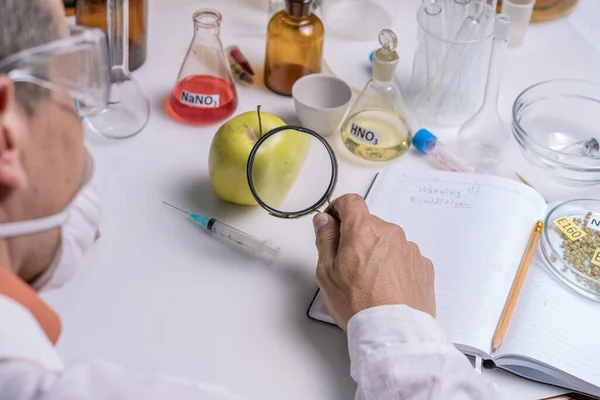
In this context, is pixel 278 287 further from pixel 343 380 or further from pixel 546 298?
pixel 546 298

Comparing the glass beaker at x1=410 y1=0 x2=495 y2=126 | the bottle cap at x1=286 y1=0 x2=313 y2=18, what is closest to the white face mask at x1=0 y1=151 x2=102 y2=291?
the bottle cap at x1=286 y1=0 x2=313 y2=18

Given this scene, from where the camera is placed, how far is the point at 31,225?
58cm

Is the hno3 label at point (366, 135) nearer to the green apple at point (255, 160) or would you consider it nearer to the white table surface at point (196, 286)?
the white table surface at point (196, 286)

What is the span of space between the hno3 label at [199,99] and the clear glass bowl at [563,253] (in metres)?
0.55

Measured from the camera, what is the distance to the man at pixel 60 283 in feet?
1.69

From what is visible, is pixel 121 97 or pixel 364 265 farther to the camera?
pixel 121 97

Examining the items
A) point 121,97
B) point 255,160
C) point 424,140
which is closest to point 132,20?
point 121,97

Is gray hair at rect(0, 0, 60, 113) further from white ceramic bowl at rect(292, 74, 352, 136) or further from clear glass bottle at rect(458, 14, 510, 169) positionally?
clear glass bottle at rect(458, 14, 510, 169)

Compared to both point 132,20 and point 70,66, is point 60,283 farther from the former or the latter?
point 132,20

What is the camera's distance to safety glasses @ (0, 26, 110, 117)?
528mm

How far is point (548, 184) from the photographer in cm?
113

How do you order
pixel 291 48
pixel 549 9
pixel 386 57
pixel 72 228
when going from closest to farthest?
pixel 72 228, pixel 386 57, pixel 291 48, pixel 549 9

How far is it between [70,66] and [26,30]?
0.17ft

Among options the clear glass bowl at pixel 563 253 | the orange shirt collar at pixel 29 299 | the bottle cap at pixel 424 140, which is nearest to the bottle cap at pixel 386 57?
the bottle cap at pixel 424 140
